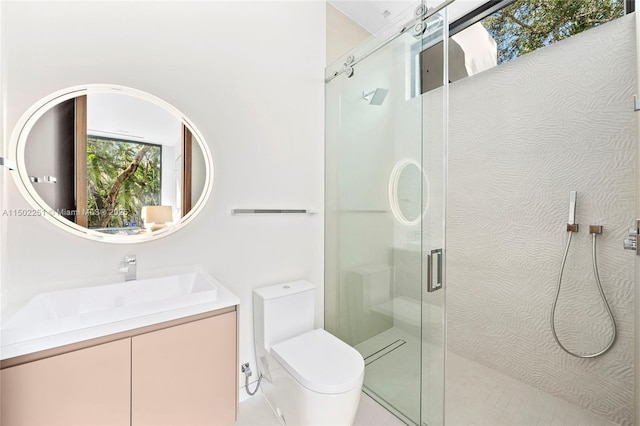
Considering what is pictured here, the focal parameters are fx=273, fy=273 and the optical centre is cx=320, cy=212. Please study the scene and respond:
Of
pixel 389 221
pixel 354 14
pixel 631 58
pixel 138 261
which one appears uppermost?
pixel 354 14

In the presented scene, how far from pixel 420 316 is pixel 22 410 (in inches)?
62.6

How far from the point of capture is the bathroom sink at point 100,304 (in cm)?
89

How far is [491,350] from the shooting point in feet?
6.45

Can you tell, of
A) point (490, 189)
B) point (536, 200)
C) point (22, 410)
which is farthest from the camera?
point (490, 189)

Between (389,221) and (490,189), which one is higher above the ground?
(490,189)

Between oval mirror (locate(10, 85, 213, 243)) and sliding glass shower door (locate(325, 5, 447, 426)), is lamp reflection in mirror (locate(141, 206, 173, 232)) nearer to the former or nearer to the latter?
oval mirror (locate(10, 85, 213, 243))

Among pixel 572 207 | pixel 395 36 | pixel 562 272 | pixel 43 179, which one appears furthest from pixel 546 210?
pixel 43 179

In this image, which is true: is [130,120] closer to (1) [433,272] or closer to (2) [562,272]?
(1) [433,272]

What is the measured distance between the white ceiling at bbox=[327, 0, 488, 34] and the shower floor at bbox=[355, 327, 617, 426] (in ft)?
6.93

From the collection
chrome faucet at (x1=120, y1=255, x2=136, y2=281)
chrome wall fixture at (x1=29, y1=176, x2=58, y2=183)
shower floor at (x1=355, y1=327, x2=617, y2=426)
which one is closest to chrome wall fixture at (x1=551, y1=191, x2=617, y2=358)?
shower floor at (x1=355, y1=327, x2=617, y2=426)

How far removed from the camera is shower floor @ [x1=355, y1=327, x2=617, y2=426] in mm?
1488

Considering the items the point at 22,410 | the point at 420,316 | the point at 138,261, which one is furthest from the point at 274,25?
the point at 22,410

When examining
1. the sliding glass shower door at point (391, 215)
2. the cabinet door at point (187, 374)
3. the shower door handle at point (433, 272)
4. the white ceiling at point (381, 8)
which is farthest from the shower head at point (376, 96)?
the cabinet door at point (187, 374)

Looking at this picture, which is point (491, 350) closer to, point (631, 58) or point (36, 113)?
point (631, 58)
